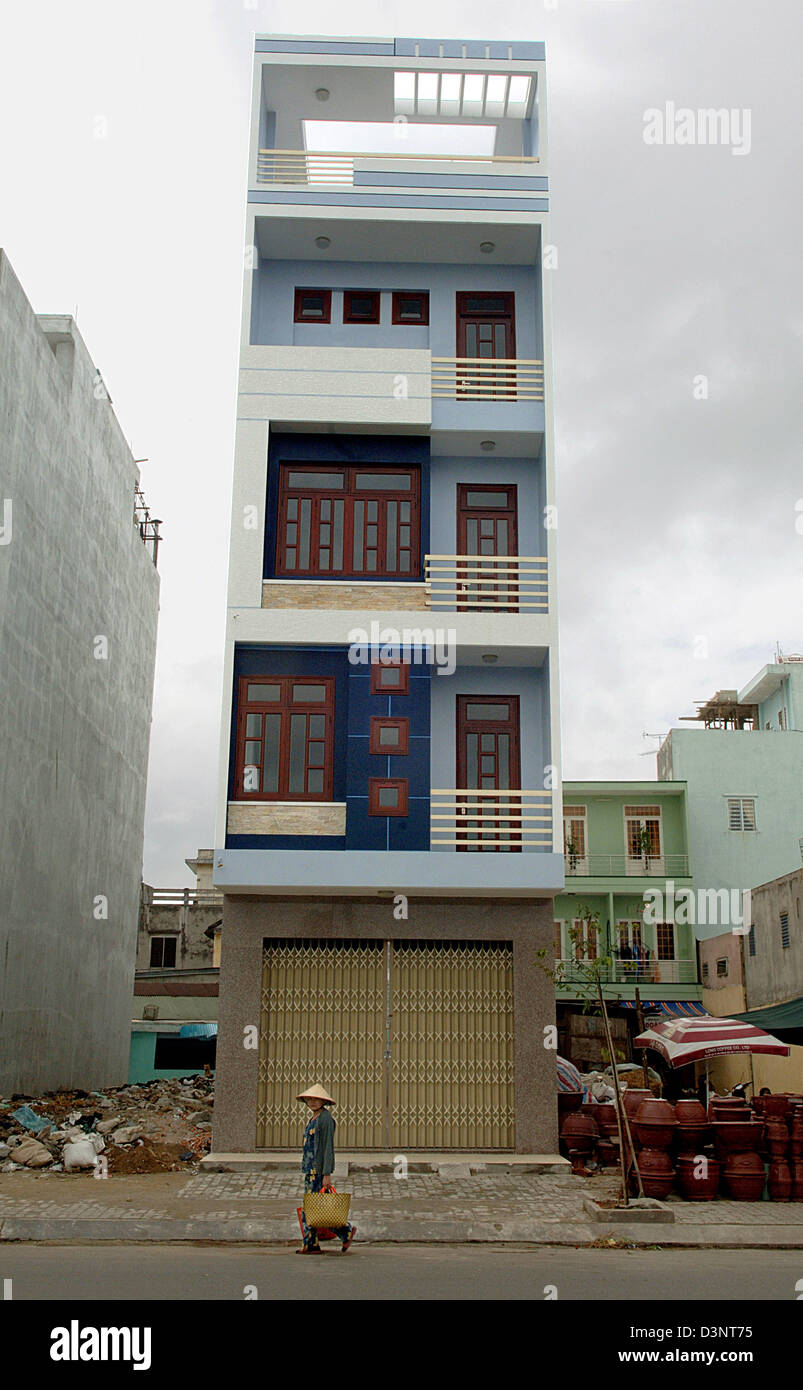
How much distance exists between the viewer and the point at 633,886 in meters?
34.5

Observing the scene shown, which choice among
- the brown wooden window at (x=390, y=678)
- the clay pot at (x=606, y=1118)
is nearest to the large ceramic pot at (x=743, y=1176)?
the clay pot at (x=606, y=1118)

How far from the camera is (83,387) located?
966 inches

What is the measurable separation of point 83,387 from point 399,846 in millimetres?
13167

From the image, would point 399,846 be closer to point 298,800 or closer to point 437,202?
point 298,800

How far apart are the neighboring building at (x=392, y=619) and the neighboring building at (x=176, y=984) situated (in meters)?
15.1

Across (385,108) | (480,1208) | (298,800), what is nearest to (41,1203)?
(480,1208)

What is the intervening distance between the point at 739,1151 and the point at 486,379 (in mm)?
11327

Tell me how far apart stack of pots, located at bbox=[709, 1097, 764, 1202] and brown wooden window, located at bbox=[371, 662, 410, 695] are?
666cm

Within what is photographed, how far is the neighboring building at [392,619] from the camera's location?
1623cm

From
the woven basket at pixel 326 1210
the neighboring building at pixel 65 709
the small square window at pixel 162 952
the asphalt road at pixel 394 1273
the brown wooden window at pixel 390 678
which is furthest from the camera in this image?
the small square window at pixel 162 952

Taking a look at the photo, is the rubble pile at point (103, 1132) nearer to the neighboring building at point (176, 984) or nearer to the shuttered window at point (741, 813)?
the neighboring building at point (176, 984)

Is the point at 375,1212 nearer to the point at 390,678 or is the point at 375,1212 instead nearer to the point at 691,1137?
the point at 691,1137

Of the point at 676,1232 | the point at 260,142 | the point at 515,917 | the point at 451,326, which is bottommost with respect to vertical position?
the point at 676,1232

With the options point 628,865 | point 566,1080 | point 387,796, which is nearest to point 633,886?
point 628,865
